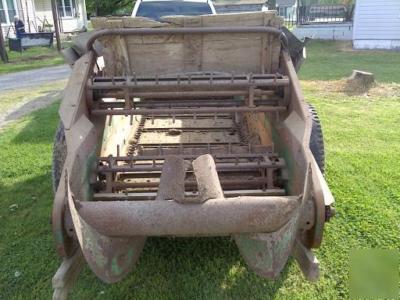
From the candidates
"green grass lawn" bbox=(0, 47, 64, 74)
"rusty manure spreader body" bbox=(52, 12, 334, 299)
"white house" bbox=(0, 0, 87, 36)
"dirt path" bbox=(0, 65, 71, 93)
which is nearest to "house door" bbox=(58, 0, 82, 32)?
"white house" bbox=(0, 0, 87, 36)

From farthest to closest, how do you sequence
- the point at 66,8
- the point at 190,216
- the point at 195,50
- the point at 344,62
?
1. the point at 66,8
2. the point at 344,62
3. the point at 195,50
4. the point at 190,216

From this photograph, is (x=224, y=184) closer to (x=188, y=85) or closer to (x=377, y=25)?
(x=188, y=85)

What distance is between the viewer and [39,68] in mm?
14023

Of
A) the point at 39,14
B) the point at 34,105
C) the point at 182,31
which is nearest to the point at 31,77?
the point at 34,105

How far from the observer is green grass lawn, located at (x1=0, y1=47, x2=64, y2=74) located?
13984 mm

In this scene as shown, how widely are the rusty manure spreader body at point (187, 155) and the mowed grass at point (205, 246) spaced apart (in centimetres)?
41

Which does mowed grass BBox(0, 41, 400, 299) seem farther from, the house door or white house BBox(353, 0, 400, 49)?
the house door

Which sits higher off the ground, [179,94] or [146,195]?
[179,94]

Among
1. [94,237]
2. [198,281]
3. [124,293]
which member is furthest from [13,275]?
[198,281]

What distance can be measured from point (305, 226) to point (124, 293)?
4.02 feet

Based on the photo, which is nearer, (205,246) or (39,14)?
(205,246)

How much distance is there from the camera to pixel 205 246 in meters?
3.08

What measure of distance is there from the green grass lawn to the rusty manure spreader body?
1113 centimetres

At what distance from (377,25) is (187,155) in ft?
53.4
